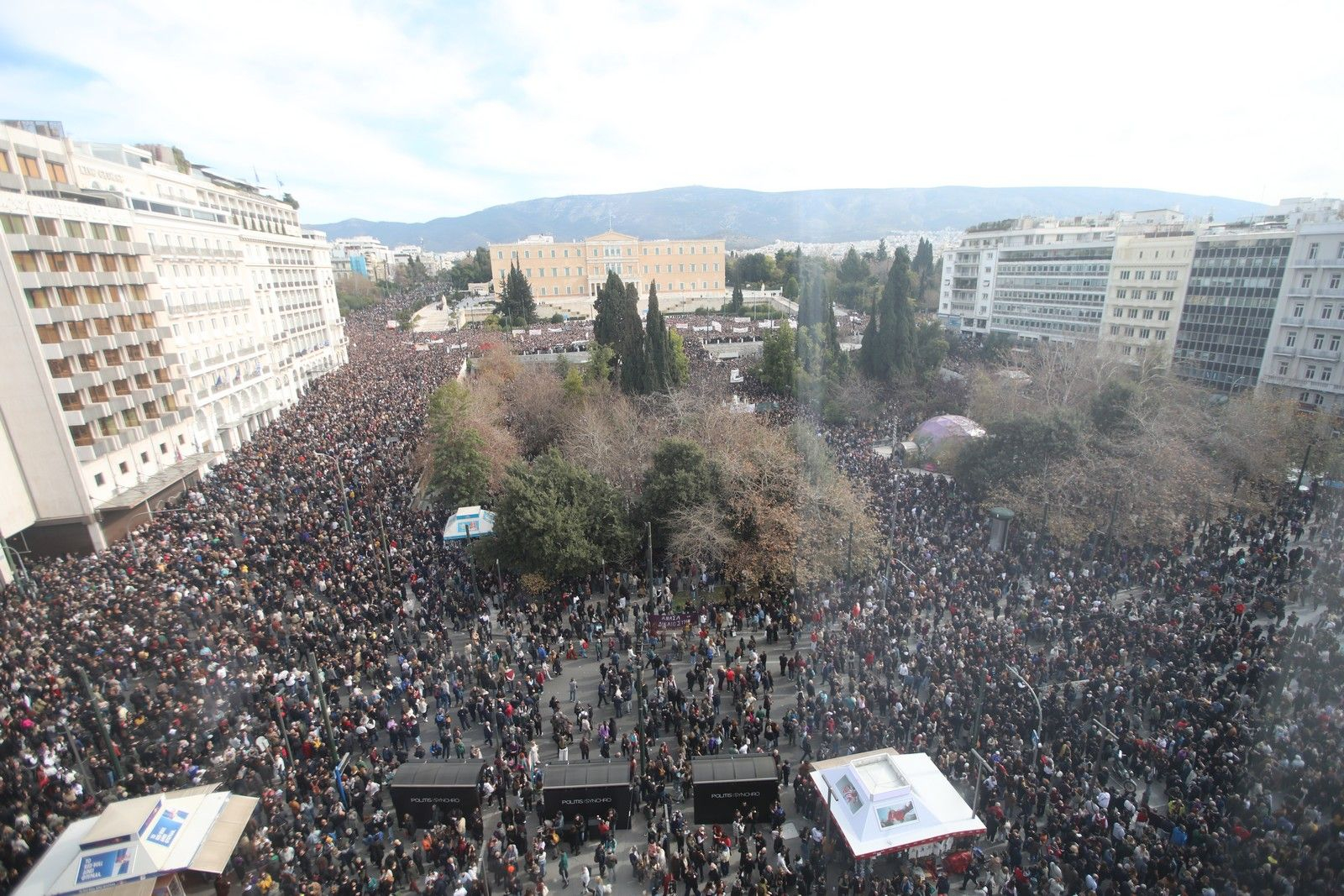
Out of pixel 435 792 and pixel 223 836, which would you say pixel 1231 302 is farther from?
Result: pixel 223 836

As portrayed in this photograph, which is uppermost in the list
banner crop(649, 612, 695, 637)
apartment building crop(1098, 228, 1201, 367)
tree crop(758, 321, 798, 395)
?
apartment building crop(1098, 228, 1201, 367)

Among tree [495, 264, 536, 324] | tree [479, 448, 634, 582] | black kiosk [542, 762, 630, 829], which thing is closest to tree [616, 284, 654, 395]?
tree [479, 448, 634, 582]

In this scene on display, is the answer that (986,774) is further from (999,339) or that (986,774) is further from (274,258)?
(274,258)

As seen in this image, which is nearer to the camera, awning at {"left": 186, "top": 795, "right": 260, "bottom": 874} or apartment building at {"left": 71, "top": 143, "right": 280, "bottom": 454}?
awning at {"left": 186, "top": 795, "right": 260, "bottom": 874}

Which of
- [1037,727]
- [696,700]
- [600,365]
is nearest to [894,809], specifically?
[1037,727]

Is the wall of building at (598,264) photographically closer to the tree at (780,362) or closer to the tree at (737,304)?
the tree at (737,304)

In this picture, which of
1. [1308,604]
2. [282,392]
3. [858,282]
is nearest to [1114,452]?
[1308,604]

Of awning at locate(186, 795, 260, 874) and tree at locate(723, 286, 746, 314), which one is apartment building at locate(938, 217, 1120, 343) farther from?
awning at locate(186, 795, 260, 874)
